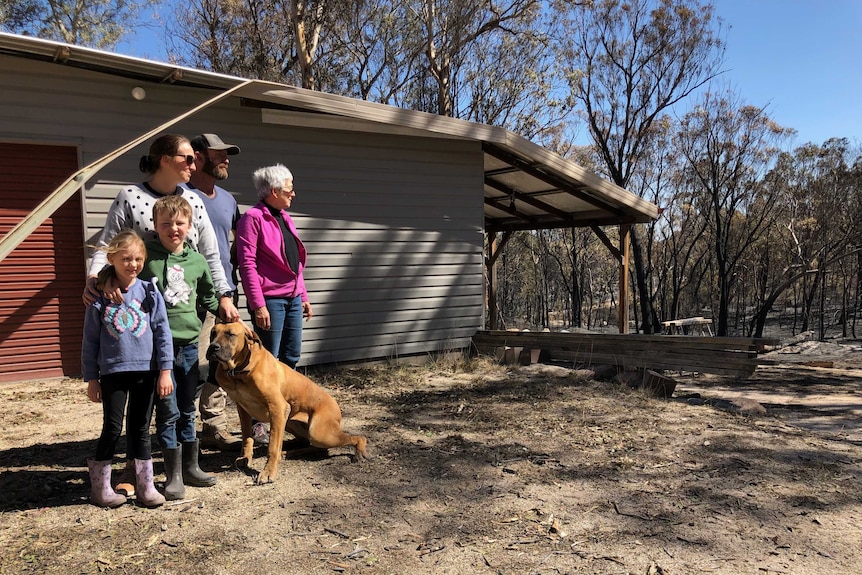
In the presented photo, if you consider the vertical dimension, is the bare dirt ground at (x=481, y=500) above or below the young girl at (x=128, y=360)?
below

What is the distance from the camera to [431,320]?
332 inches

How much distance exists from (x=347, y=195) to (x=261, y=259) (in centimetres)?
388

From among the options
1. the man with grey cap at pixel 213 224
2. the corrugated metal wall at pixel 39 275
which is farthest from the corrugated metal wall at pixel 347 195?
the man with grey cap at pixel 213 224

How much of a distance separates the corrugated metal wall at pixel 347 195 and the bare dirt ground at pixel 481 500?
2.25 meters

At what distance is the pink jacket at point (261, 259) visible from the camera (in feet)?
12.0

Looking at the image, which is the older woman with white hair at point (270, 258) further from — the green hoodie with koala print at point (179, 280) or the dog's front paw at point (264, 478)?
the dog's front paw at point (264, 478)

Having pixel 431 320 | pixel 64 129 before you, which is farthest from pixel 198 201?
pixel 431 320

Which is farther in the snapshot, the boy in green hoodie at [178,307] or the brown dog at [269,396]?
the brown dog at [269,396]

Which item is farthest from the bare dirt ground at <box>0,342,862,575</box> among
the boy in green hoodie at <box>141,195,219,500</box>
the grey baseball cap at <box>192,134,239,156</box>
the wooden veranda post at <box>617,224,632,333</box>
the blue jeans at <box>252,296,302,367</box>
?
the wooden veranda post at <box>617,224,632,333</box>

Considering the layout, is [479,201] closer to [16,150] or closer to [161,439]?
[16,150]

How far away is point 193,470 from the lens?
3281 millimetres

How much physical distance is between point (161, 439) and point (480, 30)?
18793 millimetres

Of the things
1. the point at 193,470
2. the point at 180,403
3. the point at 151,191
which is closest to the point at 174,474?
the point at 193,470

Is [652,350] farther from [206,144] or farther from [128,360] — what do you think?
[128,360]
